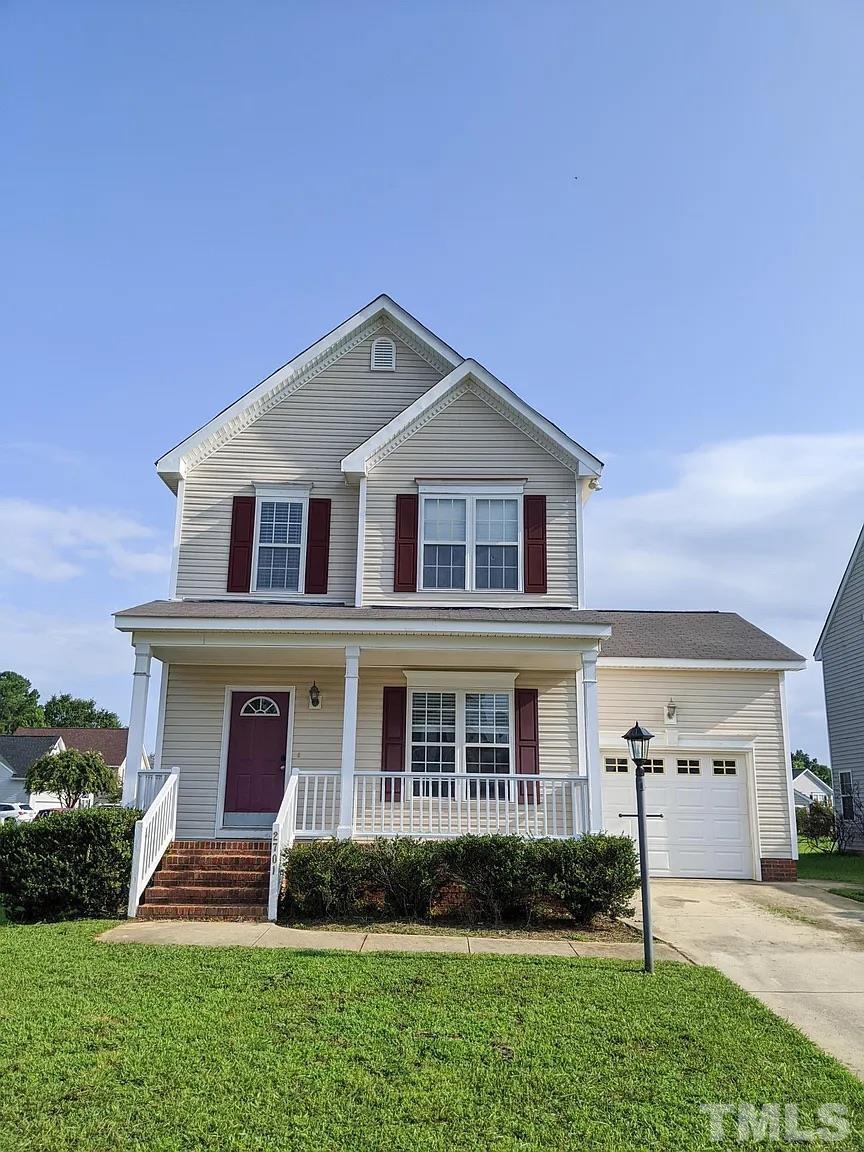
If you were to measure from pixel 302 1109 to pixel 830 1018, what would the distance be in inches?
173

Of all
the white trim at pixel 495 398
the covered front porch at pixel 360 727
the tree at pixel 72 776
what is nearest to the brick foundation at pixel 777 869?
the covered front porch at pixel 360 727

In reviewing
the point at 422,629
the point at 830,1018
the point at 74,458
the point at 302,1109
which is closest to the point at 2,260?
the point at 74,458

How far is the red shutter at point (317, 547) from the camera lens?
13.4 metres

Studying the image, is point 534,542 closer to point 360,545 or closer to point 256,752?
point 360,545

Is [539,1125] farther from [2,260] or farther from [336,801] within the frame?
[2,260]

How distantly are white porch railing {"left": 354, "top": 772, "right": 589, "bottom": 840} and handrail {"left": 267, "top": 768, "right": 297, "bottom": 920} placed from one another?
953 millimetres

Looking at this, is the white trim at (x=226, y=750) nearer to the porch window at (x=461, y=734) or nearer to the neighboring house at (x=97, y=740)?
the porch window at (x=461, y=734)

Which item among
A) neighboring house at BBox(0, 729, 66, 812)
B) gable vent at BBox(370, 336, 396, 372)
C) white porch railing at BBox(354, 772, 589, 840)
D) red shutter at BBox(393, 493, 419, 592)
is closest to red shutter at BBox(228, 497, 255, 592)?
red shutter at BBox(393, 493, 419, 592)

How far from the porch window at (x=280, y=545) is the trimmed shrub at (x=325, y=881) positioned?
4.99 metres

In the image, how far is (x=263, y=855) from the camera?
34.4ft

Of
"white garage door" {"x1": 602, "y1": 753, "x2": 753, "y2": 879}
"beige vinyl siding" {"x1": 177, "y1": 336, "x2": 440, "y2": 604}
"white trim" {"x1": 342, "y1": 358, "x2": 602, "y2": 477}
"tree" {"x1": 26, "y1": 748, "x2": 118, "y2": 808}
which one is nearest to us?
"white trim" {"x1": 342, "y1": 358, "x2": 602, "y2": 477}

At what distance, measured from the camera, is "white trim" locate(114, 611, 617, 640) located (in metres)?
11.1

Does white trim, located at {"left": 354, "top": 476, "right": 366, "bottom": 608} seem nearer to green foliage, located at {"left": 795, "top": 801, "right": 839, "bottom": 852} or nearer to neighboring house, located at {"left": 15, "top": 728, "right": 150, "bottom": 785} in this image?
green foliage, located at {"left": 795, "top": 801, "right": 839, "bottom": 852}

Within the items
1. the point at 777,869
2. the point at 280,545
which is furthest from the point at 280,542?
the point at 777,869
